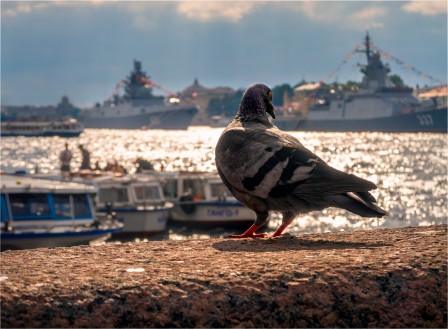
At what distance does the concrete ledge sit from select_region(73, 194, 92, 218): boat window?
1981cm

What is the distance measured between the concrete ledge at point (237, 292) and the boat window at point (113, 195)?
2656 centimetres

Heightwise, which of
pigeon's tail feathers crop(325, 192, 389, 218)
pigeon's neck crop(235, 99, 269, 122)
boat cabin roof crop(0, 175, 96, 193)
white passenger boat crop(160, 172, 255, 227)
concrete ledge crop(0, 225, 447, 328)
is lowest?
white passenger boat crop(160, 172, 255, 227)

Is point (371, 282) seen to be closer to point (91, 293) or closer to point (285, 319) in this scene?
point (285, 319)

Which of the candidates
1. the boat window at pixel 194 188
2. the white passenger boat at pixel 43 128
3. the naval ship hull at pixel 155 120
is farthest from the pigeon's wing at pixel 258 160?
the naval ship hull at pixel 155 120

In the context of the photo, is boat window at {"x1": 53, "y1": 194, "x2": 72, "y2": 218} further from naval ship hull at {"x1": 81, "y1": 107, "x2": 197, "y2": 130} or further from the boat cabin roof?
naval ship hull at {"x1": 81, "y1": 107, "x2": 197, "y2": 130}

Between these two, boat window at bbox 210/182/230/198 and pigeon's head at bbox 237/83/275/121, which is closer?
pigeon's head at bbox 237/83/275/121

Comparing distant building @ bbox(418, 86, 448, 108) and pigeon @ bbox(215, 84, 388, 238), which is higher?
distant building @ bbox(418, 86, 448, 108)

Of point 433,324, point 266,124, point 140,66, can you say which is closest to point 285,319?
point 433,324

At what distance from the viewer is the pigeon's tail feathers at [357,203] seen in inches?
179

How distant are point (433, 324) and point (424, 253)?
0.44 metres

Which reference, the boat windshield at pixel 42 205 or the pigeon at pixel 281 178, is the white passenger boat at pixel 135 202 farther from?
the pigeon at pixel 281 178

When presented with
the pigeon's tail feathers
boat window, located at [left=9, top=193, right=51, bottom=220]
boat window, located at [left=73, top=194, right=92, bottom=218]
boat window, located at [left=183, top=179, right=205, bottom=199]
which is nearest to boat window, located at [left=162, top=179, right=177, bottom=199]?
boat window, located at [left=183, top=179, right=205, bottom=199]

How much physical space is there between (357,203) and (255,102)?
102cm

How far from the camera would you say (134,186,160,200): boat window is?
3023cm
